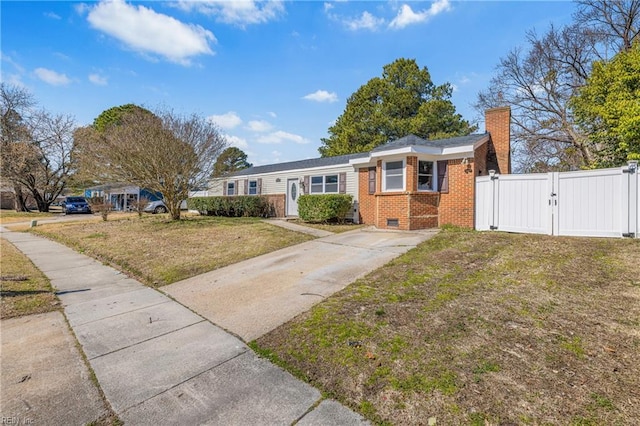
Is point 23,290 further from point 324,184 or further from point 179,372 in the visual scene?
point 324,184

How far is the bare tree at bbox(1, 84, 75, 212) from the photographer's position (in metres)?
23.7

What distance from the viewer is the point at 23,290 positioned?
17.3 feet

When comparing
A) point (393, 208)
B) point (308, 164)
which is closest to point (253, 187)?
point (308, 164)

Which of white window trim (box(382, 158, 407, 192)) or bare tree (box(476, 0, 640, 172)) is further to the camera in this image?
bare tree (box(476, 0, 640, 172))

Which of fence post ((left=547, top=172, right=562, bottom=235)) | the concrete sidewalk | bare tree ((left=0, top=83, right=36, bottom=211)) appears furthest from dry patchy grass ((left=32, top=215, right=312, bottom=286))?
bare tree ((left=0, top=83, right=36, bottom=211))

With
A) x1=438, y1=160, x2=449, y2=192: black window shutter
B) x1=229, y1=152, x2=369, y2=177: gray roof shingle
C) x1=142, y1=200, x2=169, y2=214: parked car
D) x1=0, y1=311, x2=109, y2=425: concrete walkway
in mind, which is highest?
x1=229, y1=152, x2=369, y2=177: gray roof shingle

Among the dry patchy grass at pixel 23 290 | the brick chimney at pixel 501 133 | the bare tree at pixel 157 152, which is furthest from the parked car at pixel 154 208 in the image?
the brick chimney at pixel 501 133

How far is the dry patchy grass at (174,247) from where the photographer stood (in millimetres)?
6762

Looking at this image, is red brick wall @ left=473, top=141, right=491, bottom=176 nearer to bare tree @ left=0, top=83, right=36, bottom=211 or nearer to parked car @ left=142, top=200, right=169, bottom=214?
parked car @ left=142, top=200, right=169, bottom=214

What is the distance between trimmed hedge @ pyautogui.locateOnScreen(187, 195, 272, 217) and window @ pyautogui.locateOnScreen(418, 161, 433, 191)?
30.9ft

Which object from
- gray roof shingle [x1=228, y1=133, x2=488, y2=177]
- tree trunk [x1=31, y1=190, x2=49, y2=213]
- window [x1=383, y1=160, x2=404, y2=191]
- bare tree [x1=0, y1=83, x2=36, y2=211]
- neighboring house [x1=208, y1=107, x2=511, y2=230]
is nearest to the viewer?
neighboring house [x1=208, y1=107, x2=511, y2=230]

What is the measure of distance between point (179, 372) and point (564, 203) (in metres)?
9.47

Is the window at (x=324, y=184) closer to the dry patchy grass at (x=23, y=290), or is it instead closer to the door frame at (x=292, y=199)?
the door frame at (x=292, y=199)

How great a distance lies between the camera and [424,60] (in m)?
26.0
